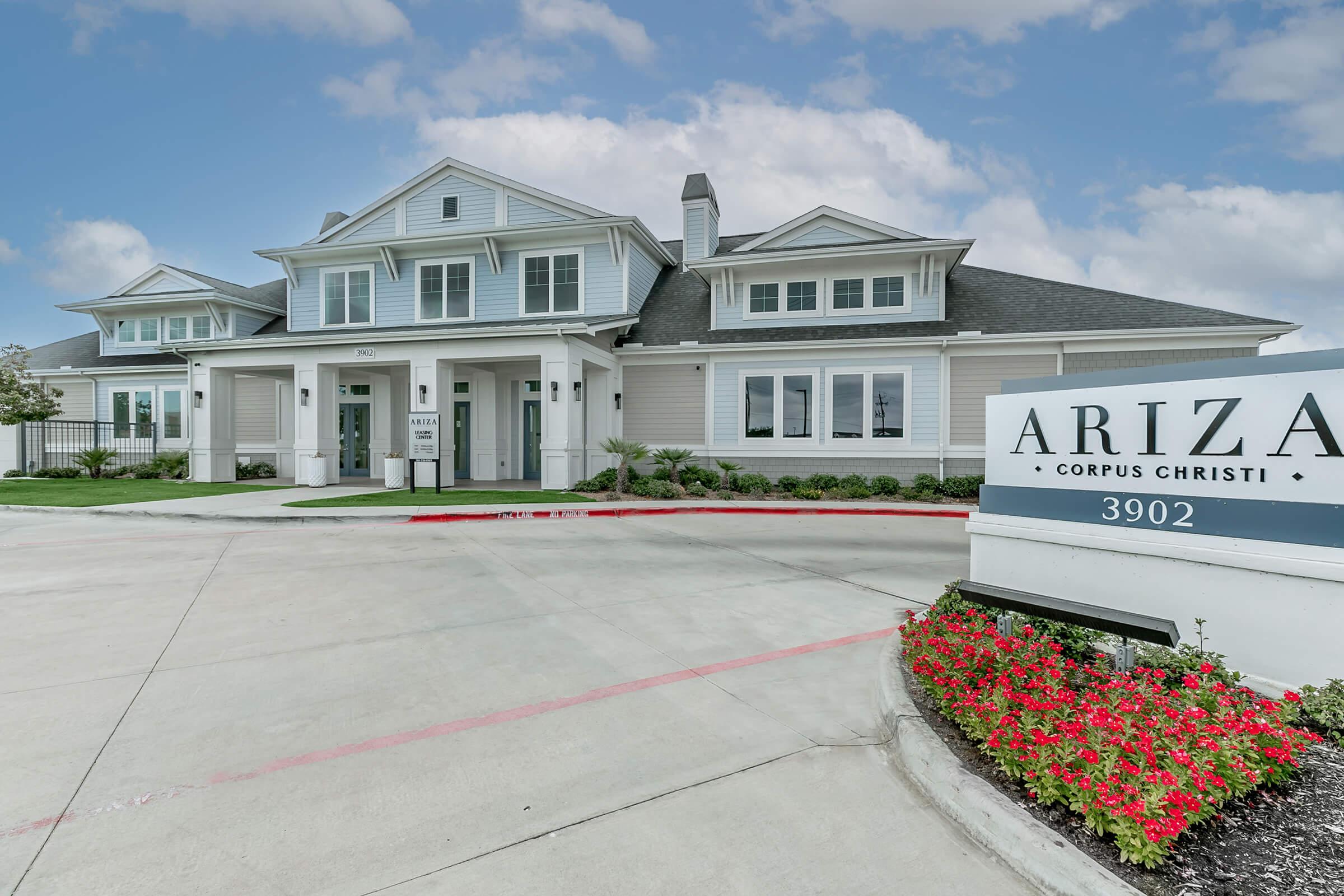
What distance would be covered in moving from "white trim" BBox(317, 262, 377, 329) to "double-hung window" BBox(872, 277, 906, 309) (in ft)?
50.4

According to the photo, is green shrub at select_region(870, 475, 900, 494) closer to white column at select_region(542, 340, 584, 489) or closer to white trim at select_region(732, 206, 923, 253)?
white trim at select_region(732, 206, 923, 253)

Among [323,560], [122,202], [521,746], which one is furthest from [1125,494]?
[122,202]

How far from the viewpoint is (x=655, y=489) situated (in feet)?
52.8

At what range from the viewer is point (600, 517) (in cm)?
1305

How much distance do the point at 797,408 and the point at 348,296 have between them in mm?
14797

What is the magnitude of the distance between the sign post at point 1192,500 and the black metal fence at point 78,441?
2782 centimetres

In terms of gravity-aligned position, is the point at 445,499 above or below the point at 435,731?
above

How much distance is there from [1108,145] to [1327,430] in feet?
54.8

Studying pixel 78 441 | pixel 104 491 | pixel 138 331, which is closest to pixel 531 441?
pixel 104 491

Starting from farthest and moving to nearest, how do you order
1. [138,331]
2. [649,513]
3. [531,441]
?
1. [138,331]
2. [531,441]
3. [649,513]

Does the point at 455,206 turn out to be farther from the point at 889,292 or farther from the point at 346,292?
the point at 889,292

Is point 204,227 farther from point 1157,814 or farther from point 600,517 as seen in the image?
point 1157,814

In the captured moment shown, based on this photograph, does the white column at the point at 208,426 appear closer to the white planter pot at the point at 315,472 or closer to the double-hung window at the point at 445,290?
the white planter pot at the point at 315,472

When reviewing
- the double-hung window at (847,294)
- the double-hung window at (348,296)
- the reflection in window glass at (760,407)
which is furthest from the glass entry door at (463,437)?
the double-hung window at (847,294)
